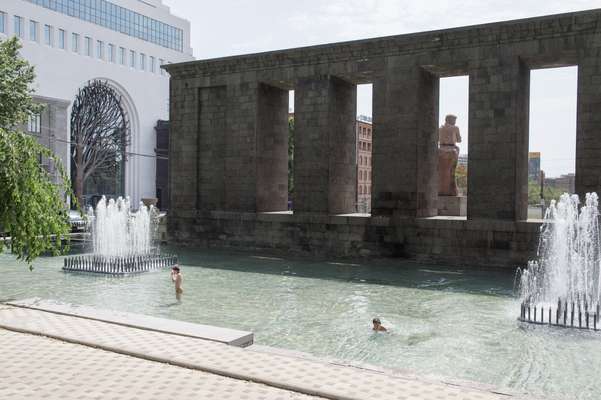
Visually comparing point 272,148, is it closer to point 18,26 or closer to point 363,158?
point 18,26

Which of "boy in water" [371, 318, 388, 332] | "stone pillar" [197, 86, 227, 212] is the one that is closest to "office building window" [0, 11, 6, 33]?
"stone pillar" [197, 86, 227, 212]

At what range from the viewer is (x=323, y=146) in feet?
80.0

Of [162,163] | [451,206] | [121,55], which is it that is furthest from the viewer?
[162,163]

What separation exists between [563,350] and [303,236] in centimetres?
1527

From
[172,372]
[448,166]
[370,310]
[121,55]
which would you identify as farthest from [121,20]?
[172,372]

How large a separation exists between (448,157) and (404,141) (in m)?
4.33

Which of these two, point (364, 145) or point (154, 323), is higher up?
point (364, 145)

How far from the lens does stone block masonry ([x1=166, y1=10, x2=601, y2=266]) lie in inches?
803

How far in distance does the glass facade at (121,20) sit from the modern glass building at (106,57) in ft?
0.28

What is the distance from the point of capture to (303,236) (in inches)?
974

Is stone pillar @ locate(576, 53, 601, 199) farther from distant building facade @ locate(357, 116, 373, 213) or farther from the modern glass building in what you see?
distant building facade @ locate(357, 116, 373, 213)

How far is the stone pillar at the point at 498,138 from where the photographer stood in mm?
20656

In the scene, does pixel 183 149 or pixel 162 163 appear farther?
pixel 162 163

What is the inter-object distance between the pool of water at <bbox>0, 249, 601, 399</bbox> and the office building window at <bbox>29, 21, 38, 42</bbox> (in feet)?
105
